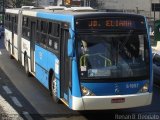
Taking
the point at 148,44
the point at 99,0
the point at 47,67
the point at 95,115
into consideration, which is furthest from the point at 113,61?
the point at 99,0

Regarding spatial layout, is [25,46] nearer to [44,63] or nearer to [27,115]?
[44,63]

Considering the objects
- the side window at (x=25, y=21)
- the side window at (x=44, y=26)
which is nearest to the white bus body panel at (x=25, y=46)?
the side window at (x=25, y=21)

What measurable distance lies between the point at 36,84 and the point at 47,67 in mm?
2859

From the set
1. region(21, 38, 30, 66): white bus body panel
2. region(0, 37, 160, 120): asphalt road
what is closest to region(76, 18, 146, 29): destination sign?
region(0, 37, 160, 120): asphalt road

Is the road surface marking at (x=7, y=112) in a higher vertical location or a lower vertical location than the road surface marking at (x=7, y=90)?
higher

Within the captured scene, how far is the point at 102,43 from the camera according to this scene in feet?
33.7

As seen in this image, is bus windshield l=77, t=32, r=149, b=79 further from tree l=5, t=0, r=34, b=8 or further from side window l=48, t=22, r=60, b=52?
tree l=5, t=0, r=34, b=8

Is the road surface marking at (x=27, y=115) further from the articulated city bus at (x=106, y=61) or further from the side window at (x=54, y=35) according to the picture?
the side window at (x=54, y=35)

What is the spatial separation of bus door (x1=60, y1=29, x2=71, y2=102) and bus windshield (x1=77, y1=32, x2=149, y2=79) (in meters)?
0.67

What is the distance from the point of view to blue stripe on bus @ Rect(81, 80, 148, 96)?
10094 mm

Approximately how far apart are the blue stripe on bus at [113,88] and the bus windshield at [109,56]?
19 centimetres

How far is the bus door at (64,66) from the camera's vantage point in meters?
10.9

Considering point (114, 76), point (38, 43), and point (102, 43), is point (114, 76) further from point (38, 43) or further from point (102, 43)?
point (38, 43)

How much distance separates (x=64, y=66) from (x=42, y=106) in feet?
5.87
